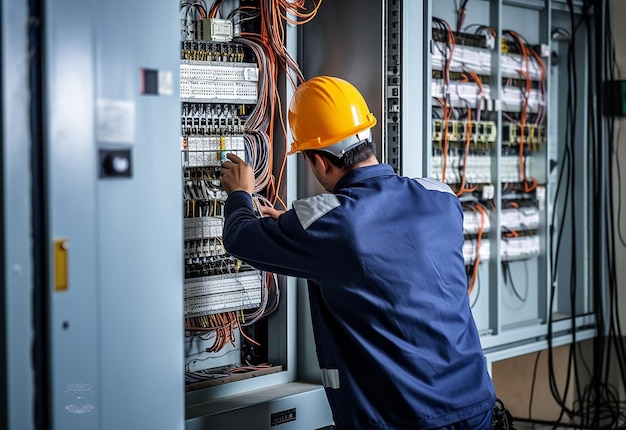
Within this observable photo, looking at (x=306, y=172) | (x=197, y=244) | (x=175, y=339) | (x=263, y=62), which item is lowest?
(x=175, y=339)

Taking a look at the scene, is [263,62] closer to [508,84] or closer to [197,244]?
[197,244]

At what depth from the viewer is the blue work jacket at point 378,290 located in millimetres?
2166

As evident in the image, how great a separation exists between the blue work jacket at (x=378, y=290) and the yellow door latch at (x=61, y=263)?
56 centimetres

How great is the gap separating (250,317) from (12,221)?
1.20 meters

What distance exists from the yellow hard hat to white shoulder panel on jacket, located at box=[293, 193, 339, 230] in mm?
225

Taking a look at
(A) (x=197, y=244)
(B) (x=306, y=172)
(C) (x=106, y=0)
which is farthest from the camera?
(B) (x=306, y=172)

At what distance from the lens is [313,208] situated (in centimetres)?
217

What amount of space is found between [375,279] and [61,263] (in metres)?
0.78

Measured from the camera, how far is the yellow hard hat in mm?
2367

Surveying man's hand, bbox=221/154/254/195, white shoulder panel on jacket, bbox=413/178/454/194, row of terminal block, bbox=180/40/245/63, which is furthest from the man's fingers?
white shoulder panel on jacket, bbox=413/178/454/194

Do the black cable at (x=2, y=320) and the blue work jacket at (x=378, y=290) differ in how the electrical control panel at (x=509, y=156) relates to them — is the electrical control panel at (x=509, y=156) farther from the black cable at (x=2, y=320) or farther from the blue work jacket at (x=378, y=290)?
the black cable at (x=2, y=320)

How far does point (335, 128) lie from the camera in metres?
2.36

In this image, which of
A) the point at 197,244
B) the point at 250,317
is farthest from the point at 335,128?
the point at 250,317

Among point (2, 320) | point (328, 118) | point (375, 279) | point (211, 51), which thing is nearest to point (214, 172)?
point (211, 51)
